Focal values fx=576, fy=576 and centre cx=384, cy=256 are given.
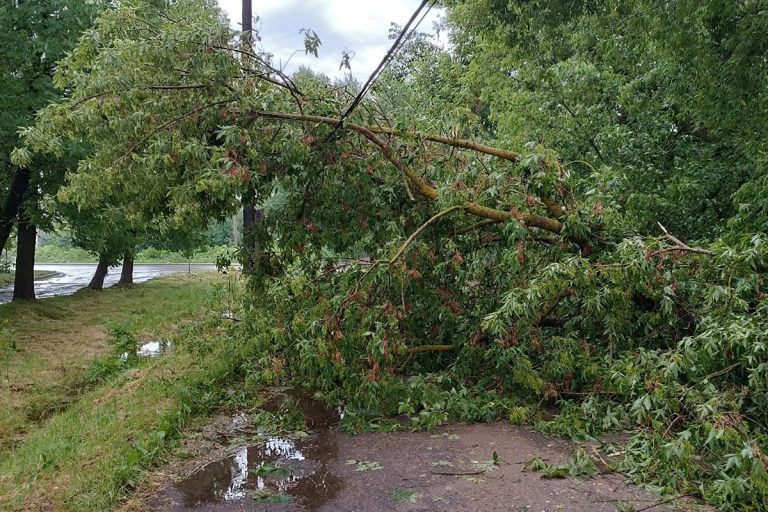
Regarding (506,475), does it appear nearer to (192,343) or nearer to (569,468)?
(569,468)

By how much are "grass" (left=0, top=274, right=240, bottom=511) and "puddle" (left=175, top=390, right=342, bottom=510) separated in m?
0.53

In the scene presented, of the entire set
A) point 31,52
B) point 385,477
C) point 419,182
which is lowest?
point 385,477

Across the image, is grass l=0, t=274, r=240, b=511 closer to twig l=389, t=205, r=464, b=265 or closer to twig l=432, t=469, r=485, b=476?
twig l=432, t=469, r=485, b=476

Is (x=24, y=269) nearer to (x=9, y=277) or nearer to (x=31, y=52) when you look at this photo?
(x=31, y=52)

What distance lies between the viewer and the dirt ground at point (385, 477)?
3.53 metres

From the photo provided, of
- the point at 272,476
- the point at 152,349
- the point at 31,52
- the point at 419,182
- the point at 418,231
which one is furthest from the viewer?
the point at 152,349

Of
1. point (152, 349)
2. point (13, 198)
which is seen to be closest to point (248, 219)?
point (152, 349)

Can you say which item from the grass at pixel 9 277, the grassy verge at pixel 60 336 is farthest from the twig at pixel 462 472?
the grass at pixel 9 277

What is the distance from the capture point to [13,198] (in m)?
11.1

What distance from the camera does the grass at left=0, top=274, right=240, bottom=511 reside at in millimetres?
4207

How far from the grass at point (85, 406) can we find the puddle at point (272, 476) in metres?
0.53

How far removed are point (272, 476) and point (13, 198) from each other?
9657 mm

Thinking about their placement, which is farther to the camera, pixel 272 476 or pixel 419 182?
pixel 419 182

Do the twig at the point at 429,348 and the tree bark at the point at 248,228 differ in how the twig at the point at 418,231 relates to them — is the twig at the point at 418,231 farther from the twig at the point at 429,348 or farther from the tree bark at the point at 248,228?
the tree bark at the point at 248,228
